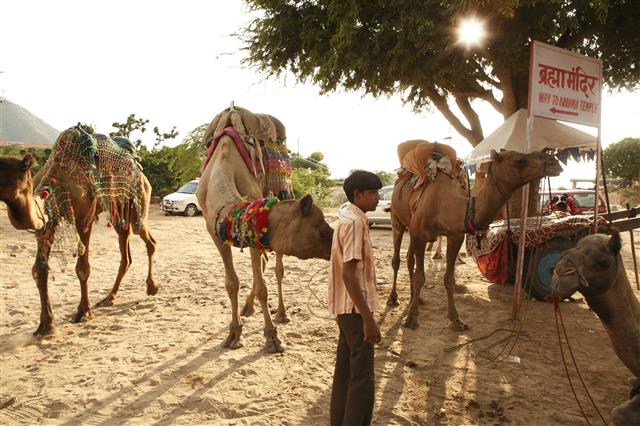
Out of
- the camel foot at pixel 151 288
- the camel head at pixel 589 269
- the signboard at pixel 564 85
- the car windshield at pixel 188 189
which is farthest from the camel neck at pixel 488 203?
the car windshield at pixel 188 189

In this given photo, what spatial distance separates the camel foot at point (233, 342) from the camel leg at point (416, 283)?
2080 mm

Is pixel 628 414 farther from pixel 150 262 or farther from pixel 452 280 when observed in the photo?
pixel 150 262

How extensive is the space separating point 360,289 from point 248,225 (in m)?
1.06

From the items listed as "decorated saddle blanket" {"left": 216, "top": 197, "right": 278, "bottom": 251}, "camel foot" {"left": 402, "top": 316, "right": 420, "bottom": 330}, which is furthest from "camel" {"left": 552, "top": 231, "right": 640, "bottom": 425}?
"camel foot" {"left": 402, "top": 316, "right": 420, "bottom": 330}

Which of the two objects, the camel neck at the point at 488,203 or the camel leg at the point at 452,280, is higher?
the camel neck at the point at 488,203

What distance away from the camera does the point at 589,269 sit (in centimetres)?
277

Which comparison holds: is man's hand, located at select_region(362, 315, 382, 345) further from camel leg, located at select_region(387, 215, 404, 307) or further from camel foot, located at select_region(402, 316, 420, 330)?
camel leg, located at select_region(387, 215, 404, 307)

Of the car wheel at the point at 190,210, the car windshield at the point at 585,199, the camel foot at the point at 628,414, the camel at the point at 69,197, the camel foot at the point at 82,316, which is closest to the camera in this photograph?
the camel foot at the point at 628,414

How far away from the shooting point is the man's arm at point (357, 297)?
260 centimetres

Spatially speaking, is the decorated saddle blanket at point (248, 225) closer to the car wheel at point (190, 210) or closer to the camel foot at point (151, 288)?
the camel foot at point (151, 288)

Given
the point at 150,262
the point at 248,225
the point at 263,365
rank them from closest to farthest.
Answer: the point at 248,225, the point at 263,365, the point at 150,262

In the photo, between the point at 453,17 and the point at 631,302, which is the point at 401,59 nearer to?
the point at 453,17

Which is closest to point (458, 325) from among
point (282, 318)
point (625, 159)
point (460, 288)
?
point (460, 288)

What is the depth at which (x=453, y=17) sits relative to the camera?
6750 mm
